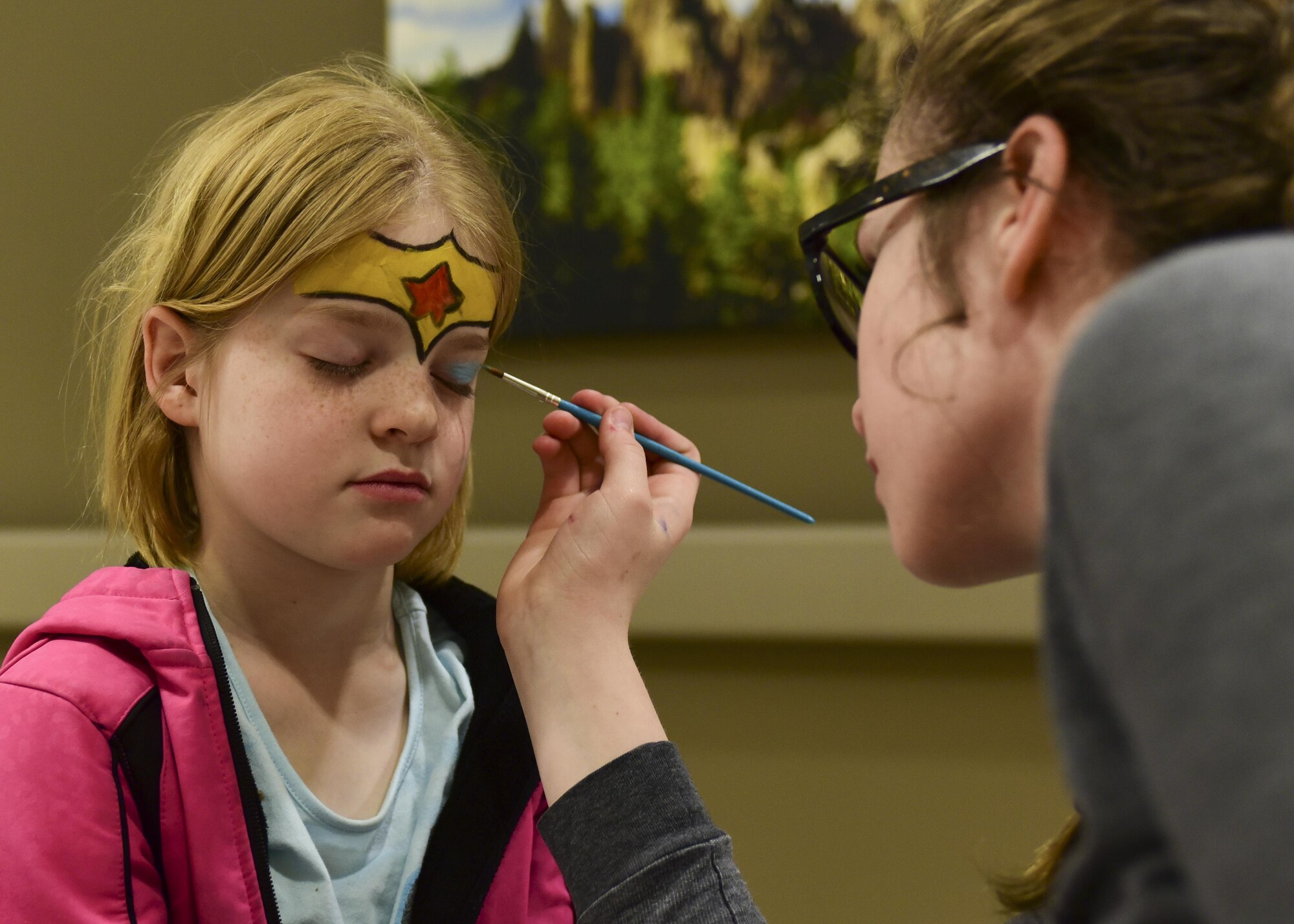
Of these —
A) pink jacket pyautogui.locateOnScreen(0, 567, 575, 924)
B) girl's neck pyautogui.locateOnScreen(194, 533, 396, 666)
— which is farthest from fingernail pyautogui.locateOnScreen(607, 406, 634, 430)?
pink jacket pyautogui.locateOnScreen(0, 567, 575, 924)

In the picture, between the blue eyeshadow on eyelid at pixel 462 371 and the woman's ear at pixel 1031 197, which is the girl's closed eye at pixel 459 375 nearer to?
the blue eyeshadow on eyelid at pixel 462 371

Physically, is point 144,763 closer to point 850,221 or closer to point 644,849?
point 644,849

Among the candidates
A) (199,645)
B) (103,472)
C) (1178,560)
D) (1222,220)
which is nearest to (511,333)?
(103,472)

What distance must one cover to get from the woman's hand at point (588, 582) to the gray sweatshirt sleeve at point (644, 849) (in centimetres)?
3

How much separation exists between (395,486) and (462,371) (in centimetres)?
12

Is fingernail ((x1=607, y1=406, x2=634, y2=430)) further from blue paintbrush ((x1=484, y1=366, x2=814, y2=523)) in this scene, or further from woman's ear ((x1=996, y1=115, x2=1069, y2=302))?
woman's ear ((x1=996, y1=115, x2=1069, y2=302))

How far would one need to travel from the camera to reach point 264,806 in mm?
786

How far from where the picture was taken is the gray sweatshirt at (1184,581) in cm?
23

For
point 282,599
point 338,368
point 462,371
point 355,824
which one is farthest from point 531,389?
point 355,824

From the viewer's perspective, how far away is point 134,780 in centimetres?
71

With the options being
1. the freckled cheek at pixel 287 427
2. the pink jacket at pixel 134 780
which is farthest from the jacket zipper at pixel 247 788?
the freckled cheek at pixel 287 427

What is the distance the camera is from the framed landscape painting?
136cm

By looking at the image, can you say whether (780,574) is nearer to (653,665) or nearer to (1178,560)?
(653,665)

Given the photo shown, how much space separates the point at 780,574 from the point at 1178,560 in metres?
1.15
